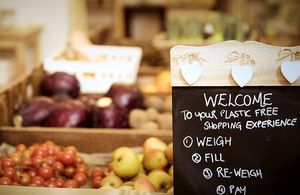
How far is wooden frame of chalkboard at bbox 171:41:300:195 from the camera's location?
908 millimetres

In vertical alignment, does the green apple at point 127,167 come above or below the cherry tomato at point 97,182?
above

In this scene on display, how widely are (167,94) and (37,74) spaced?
784 millimetres

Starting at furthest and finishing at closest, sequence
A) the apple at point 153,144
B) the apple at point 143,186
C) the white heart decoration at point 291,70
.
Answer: the apple at point 153,144 < the apple at point 143,186 < the white heart decoration at point 291,70

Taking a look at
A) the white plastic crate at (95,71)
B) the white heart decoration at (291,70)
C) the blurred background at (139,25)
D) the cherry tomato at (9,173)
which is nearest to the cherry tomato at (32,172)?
the cherry tomato at (9,173)

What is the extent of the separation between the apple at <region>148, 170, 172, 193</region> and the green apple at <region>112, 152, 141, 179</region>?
0.22 ft

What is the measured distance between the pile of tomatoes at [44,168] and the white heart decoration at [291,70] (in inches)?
30.9

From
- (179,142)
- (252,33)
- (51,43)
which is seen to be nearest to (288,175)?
(179,142)

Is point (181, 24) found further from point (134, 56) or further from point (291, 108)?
point (291, 108)

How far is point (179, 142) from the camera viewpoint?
3.03 ft

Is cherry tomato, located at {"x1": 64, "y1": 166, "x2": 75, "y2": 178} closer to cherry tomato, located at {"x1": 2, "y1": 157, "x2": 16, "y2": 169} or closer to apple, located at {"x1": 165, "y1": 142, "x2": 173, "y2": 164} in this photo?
cherry tomato, located at {"x1": 2, "y1": 157, "x2": 16, "y2": 169}

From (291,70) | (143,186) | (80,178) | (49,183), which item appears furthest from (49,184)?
(291,70)

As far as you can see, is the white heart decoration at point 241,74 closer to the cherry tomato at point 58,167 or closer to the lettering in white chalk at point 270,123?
the lettering in white chalk at point 270,123

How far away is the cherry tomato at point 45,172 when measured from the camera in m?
1.22

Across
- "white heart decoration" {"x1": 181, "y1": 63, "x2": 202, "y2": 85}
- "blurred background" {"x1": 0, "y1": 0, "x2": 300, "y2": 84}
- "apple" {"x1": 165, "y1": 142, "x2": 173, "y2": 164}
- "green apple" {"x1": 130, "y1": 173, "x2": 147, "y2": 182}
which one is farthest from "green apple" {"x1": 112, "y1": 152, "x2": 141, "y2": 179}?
"blurred background" {"x1": 0, "y1": 0, "x2": 300, "y2": 84}
